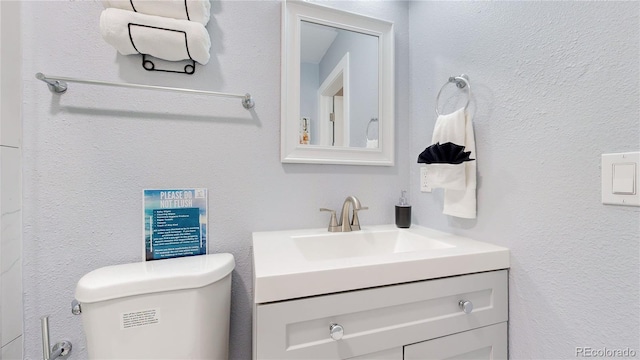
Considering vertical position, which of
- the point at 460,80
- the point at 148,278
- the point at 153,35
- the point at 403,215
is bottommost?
the point at 148,278

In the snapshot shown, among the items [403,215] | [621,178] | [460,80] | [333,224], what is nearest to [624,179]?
[621,178]

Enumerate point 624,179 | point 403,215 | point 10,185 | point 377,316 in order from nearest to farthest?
point 624,179 → point 377,316 → point 10,185 → point 403,215

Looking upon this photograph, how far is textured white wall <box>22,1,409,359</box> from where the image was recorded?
0.88 metres

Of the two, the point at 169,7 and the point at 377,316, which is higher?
the point at 169,7

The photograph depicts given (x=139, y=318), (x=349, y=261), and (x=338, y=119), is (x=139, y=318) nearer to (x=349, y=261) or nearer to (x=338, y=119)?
(x=349, y=261)

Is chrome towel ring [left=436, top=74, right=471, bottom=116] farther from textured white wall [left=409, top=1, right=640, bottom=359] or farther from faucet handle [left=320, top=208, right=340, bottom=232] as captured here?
faucet handle [left=320, top=208, right=340, bottom=232]

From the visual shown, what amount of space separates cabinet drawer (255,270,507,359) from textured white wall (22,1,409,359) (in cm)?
50

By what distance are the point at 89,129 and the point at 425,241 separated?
130cm

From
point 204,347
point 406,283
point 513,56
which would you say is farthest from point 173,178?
point 513,56

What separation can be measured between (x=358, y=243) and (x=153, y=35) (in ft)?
3.51

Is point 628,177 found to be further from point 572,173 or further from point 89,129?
point 89,129

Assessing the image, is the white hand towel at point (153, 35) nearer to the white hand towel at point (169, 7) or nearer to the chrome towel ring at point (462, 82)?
the white hand towel at point (169, 7)

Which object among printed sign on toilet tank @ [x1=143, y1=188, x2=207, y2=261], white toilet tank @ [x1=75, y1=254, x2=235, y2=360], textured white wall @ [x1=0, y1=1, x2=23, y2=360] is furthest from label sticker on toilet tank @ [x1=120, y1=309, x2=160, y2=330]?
textured white wall @ [x1=0, y1=1, x2=23, y2=360]

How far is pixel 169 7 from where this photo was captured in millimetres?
901
